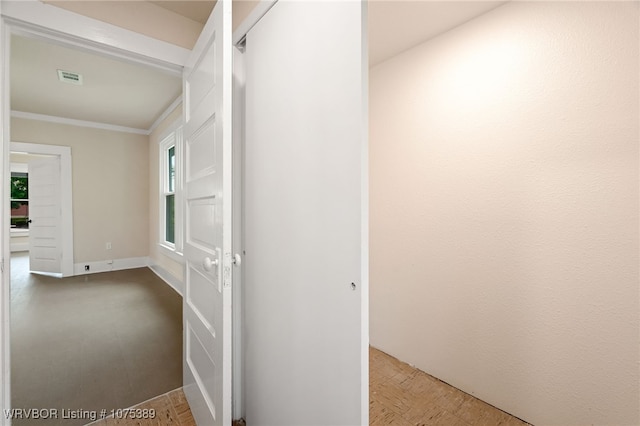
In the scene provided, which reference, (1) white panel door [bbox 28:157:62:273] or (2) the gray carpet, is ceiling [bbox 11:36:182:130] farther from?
(2) the gray carpet

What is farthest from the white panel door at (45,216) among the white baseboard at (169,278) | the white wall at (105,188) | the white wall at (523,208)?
the white wall at (523,208)

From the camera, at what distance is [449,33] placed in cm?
188

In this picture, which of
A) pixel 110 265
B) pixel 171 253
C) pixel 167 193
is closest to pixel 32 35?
pixel 171 253

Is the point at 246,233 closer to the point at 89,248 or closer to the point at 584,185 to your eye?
the point at 584,185

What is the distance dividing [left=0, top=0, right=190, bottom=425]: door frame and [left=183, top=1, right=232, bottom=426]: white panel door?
1.01ft

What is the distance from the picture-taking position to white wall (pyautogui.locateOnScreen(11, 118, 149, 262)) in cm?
480

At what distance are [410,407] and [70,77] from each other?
438 cm

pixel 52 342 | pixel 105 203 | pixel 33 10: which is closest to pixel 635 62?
pixel 33 10

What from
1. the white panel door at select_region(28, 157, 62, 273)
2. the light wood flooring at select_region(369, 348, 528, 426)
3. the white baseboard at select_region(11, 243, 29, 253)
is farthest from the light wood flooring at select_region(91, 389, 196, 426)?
the white baseboard at select_region(11, 243, 29, 253)

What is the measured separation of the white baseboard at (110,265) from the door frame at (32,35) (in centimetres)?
425

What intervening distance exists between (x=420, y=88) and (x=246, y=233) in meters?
1.55

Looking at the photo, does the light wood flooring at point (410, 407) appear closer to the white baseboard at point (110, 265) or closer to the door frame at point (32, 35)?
the door frame at point (32, 35)

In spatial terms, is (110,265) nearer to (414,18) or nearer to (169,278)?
(169,278)

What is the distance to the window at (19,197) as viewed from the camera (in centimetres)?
722
